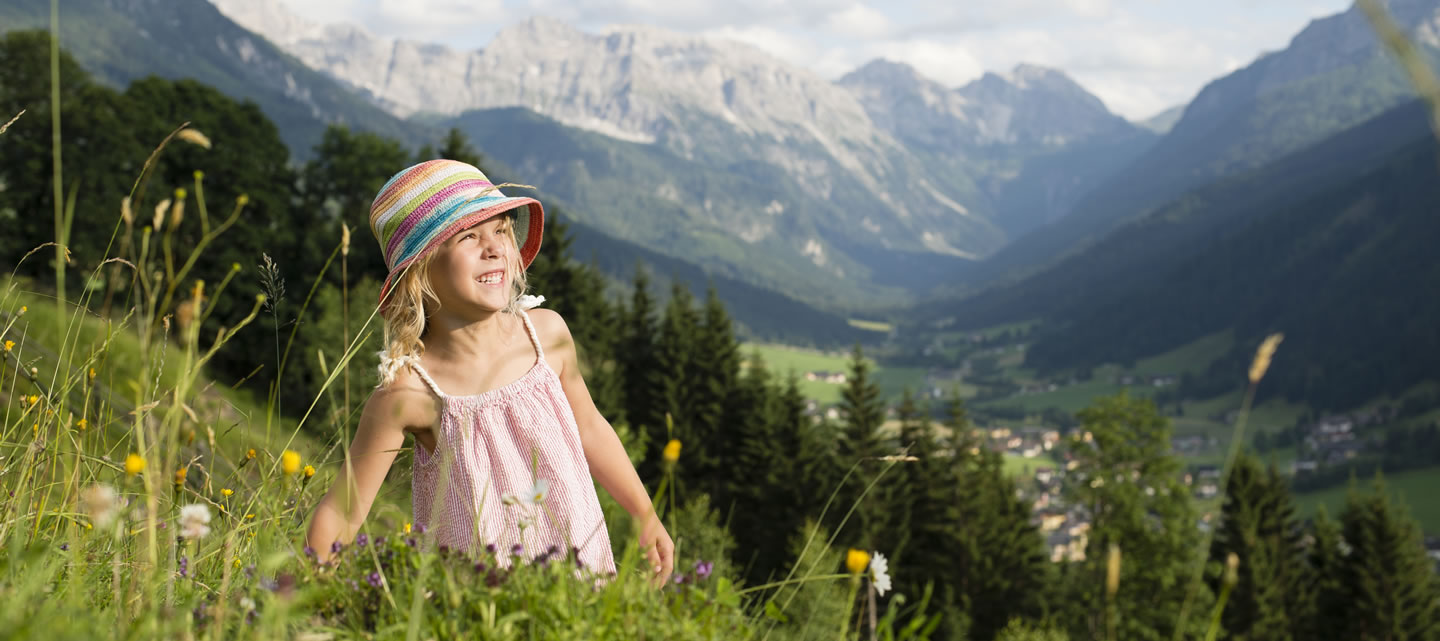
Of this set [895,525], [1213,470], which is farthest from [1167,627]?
[1213,470]

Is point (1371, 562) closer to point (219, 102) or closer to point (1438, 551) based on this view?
point (219, 102)

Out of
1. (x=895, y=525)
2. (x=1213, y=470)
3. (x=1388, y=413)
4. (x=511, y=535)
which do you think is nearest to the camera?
(x=511, y=535)

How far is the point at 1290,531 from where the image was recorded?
43.2 meters

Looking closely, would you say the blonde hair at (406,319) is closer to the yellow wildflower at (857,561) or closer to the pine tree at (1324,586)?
the yellow wildflower at (857,561)

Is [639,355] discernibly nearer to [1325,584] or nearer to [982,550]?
[982,550]

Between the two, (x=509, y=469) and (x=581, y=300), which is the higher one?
(x=509, y=469)

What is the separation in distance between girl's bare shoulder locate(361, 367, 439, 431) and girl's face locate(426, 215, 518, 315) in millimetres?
270

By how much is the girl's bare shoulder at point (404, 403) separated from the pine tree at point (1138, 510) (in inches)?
1494

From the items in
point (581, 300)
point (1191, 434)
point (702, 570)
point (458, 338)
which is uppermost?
point (458, 338)

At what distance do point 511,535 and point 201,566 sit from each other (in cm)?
77

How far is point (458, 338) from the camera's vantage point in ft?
10.5

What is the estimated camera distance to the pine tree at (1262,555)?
40375 mm

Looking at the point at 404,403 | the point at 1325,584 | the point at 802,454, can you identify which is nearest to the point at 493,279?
the point at 404,403

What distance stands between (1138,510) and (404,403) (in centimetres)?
3958
